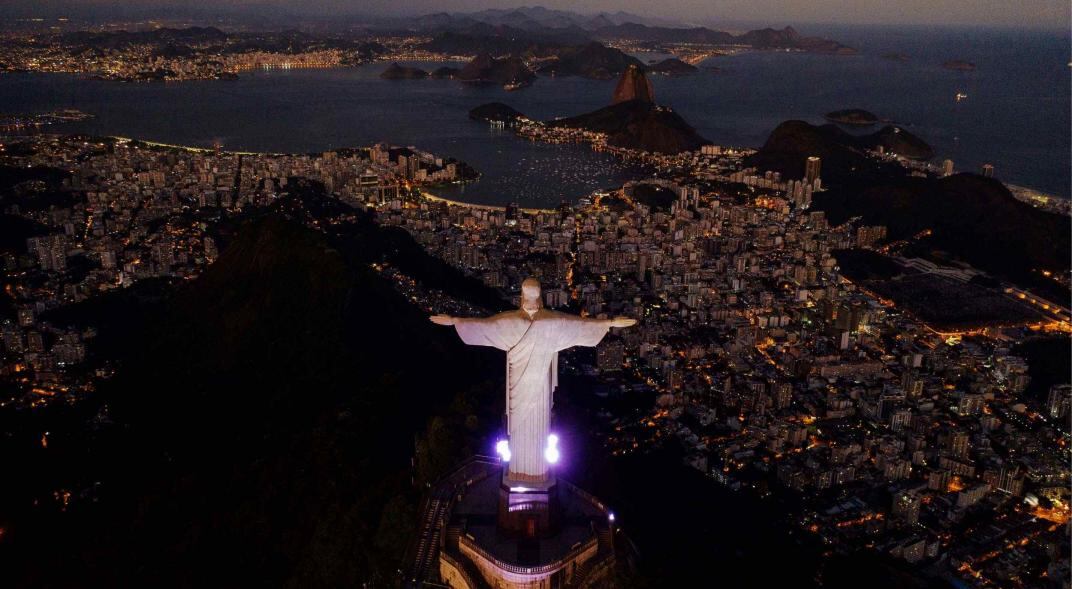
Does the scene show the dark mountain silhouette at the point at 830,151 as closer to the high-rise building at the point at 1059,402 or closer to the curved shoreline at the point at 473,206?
the curved shoreline at the point at 473,206

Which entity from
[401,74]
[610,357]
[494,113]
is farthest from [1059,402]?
[401,74]

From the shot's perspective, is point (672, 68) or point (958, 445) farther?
point (672, 68)

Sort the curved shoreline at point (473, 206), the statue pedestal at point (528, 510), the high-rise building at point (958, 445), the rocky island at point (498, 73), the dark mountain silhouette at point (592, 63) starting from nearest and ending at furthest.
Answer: the statue pedestal at point (528, 510) < the high-rise building at point (958, 445) < the curved shoreline at point (473, 206) < the rocky island at point (498, 73) < the dark mountain silhouette at point (592, 63)

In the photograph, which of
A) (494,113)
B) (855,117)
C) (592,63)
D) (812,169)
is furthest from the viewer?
(592,63)

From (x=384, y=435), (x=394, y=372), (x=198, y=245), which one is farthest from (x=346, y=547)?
(x=198, y=245)

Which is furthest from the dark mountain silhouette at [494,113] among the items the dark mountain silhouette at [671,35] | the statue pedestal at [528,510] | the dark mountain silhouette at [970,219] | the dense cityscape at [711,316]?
the dark mountain silhouette at [671,35]

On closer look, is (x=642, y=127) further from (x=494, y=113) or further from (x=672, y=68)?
(x=672, y=68)

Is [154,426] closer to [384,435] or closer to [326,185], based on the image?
[384,435]

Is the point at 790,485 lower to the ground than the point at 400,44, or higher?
lower
